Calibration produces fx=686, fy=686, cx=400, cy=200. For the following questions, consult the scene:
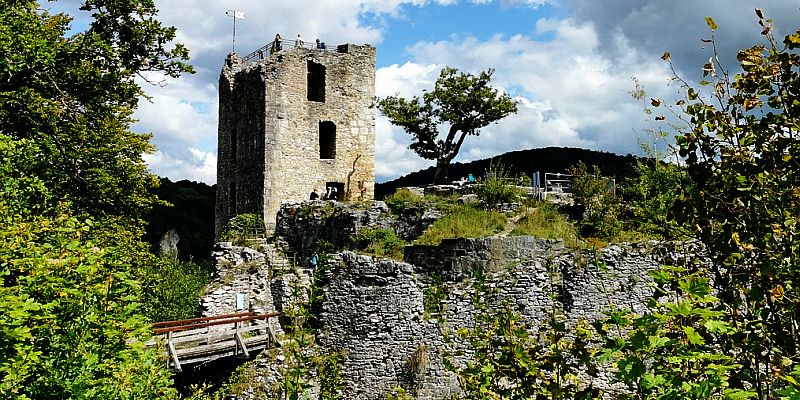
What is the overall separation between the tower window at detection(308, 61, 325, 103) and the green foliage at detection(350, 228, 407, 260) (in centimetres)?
789

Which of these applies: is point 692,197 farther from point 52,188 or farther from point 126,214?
point 126,214

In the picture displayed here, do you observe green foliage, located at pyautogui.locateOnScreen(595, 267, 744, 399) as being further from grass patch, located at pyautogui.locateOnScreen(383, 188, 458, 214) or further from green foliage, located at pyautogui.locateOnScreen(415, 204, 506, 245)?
grass patch, located at pyautogui.locateOnScreen(383, 188, 458, 214)

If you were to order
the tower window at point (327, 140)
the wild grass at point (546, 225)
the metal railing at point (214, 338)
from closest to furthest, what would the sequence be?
the metal railing at point (214, 338) < the wild grass at point (546, 225) < the tower window at point (327, 140)

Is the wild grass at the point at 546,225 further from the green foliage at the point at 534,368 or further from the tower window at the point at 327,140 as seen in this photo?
the green foliage at the point at 534,368

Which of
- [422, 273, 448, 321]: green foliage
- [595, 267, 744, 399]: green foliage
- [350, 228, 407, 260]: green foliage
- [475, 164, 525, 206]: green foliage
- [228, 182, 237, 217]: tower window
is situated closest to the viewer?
[595, 267, 744, 399]: green foliage

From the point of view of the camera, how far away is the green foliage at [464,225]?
558 inches

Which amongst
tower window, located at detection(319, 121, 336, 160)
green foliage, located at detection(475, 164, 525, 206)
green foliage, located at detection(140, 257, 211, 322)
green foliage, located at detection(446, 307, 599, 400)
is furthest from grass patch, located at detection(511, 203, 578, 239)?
green foliage, located at detection(140, 257, 211, 322)

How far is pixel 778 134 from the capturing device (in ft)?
12.3

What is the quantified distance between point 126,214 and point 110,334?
9.93m

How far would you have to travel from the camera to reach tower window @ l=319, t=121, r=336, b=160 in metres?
22.6

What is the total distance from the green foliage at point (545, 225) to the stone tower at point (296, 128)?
885 centimetres

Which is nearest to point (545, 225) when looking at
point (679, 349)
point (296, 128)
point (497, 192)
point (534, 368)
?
point (497, 192)

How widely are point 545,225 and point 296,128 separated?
10.1 metres

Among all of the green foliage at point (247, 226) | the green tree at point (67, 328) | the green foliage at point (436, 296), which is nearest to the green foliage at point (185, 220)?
the green foliage at point (247, 226)
